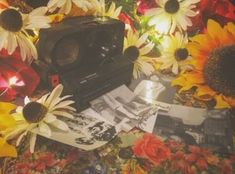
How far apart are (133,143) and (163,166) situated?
0.10 m

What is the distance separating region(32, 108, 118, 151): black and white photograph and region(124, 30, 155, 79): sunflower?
0.24 meters

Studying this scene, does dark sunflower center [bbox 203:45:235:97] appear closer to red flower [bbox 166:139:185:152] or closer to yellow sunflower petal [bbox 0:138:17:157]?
red flower [bbox 166:139:185:152]

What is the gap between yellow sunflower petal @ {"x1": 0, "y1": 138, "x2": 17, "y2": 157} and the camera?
0.75 metres

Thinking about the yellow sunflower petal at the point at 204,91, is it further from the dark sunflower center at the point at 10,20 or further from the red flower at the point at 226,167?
the dark sunflower center at the point at 10,20

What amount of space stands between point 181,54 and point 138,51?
139mm

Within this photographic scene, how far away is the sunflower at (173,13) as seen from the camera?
1.04m

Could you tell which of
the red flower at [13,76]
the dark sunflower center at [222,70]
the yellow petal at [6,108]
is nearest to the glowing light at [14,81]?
the red flower at [13,76]

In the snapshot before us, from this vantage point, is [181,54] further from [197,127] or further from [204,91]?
[197,127]

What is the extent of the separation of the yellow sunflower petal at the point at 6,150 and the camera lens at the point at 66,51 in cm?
25

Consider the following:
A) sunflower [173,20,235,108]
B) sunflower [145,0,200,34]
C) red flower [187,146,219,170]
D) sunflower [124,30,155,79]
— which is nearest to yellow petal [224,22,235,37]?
sunflower [173,20,235,108]

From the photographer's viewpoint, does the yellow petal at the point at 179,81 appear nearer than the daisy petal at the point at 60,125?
No

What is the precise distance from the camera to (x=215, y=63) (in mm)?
979

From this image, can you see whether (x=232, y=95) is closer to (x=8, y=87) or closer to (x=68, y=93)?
(x=68, y=93)

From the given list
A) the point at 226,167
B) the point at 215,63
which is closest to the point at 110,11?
the point at 215,63
